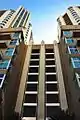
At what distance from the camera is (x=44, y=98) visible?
2797 cm

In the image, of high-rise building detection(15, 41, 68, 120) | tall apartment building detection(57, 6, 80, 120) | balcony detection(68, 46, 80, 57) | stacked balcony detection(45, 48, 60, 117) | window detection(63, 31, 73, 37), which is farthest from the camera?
window detection(63, 31, 73, 37)

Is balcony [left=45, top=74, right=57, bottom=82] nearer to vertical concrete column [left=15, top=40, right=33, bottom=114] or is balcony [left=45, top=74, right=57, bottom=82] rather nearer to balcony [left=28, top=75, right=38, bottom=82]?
balcony [left=28, top=75, right=38, bottom=82]

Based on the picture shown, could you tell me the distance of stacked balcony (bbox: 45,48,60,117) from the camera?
88.9ft

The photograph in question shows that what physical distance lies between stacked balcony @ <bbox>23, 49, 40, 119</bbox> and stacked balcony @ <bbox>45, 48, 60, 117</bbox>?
127 centimetres

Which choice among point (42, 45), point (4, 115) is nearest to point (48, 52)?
point (42, 45)

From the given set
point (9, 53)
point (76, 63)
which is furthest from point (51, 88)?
point (9, 53)

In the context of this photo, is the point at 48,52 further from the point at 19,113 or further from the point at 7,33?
the point at 19,113

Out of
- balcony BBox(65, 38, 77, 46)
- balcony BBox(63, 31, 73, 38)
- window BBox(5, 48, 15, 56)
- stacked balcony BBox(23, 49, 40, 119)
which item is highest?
balcony BBox(63, 31, 73, 38)

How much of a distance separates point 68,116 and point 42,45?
19229 millimetres

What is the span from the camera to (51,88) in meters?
31.2

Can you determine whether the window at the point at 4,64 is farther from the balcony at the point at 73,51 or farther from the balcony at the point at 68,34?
the balcony at the point at 68,34

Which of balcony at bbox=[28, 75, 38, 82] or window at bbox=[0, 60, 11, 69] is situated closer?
window at bbox=[0, 60, 11, 69]

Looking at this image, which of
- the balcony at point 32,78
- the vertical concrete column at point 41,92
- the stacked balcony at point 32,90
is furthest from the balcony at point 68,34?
the balcony at point 32,78

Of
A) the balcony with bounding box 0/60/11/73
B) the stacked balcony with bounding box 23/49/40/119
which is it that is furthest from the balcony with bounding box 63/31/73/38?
the balcony with bounding box 0/60/11/73
